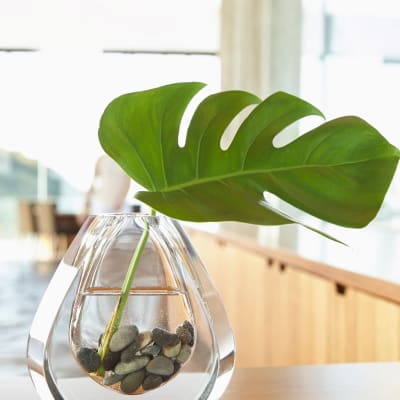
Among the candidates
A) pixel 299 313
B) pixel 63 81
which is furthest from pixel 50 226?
pixel 299 313

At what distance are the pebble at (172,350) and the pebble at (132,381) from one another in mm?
26

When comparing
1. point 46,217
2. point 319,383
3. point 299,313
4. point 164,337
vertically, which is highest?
point 164,337

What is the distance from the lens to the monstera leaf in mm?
783

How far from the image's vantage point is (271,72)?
176 inches

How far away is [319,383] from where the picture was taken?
0.91 metres

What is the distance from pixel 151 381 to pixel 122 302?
7cm

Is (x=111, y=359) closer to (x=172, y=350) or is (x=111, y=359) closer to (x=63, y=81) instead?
(x=172, y=350)

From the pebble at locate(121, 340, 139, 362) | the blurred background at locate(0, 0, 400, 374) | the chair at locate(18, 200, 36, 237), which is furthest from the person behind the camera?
the chair at locate(18, 200, 36, 237)

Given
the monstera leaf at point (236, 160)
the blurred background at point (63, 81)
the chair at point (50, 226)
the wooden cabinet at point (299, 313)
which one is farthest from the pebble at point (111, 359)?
the chair at point (50, 226)

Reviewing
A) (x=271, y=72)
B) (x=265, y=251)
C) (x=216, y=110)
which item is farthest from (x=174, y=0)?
(x=216, y=110)

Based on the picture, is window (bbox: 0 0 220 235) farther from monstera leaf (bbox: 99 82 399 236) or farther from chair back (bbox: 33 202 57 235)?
monstera leaf (bbox: 99 82 399 236)

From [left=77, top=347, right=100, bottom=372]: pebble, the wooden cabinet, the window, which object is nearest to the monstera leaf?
[left=77, top=347, right=100, bottom=372]: pebble

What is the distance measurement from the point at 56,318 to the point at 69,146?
1034cm

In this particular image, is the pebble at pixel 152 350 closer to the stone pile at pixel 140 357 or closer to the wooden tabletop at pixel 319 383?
the stone pile at pixel 140 357
